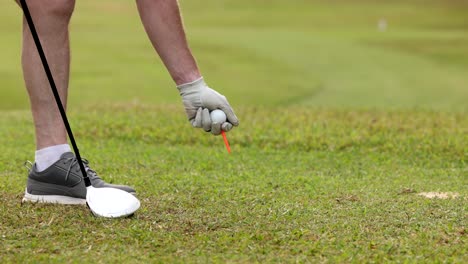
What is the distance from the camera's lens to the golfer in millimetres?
4195

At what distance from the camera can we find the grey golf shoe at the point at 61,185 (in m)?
4.22

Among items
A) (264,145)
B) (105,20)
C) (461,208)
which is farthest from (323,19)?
(461,208)

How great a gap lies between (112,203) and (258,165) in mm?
2209

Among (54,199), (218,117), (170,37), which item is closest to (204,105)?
(218,117)

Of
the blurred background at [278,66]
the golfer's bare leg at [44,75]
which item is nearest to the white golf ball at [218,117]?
the golfer's bare leg at [44,75]

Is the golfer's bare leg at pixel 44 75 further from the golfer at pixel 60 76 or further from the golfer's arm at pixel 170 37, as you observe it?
the golfer's arm at pixel 170 37

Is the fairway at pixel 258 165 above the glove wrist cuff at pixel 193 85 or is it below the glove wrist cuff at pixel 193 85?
below

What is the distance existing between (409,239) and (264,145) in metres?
3.47

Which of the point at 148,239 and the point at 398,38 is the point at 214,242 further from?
the point at 398,38

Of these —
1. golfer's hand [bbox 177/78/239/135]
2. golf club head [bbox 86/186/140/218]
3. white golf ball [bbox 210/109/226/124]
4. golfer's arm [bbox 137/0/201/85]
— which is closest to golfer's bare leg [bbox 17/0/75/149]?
golfer's arm [bbox 137/0/201/85]

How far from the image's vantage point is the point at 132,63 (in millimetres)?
14750

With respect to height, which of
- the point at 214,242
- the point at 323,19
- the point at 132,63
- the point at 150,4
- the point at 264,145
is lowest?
the point at 323,19

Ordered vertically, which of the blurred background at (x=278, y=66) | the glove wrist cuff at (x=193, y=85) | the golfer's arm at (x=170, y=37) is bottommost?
the blurred background at (x=278, y=66)

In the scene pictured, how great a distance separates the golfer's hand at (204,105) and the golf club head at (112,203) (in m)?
0.49
